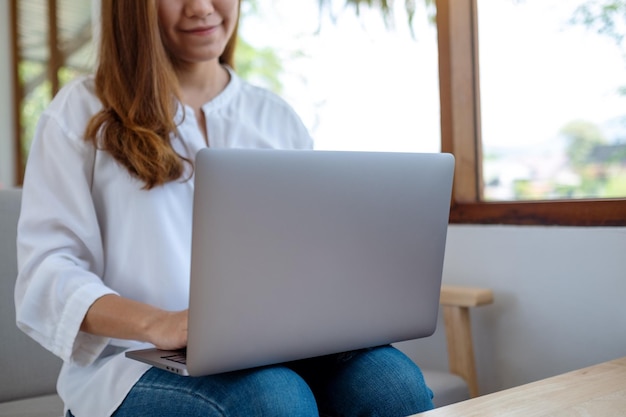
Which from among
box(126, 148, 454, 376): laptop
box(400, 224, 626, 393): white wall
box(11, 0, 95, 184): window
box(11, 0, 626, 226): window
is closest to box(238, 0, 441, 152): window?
box(11, 0, 626, 226): window

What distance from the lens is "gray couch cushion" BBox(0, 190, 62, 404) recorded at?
1528 millimetres

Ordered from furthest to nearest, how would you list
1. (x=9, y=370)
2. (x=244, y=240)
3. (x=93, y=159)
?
1. (x=9, y=370)
2. (x=93, y=159)
3. (x=244, y=240)

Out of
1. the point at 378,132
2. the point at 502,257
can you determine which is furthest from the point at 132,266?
the point at 378,132

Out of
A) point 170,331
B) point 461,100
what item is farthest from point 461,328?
point 170,331

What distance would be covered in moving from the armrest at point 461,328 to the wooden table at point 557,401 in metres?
0.55

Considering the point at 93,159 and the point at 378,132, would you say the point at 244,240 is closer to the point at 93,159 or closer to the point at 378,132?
the point at 93,159

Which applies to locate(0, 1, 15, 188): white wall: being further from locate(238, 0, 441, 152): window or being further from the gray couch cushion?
the gray couch cushion

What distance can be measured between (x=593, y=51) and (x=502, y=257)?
0.49 metres

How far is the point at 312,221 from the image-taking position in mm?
907

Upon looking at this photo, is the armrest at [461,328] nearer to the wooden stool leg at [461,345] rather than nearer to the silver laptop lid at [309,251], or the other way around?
the wooden stool leg at [461,345]

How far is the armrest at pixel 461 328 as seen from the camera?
173cm

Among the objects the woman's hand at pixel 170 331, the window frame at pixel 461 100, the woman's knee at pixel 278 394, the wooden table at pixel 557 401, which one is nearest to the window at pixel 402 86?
the window frame at pixel 461 100

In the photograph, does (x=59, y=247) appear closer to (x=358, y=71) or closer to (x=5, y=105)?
(x=358, y=71)

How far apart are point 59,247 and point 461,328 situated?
0.95m
